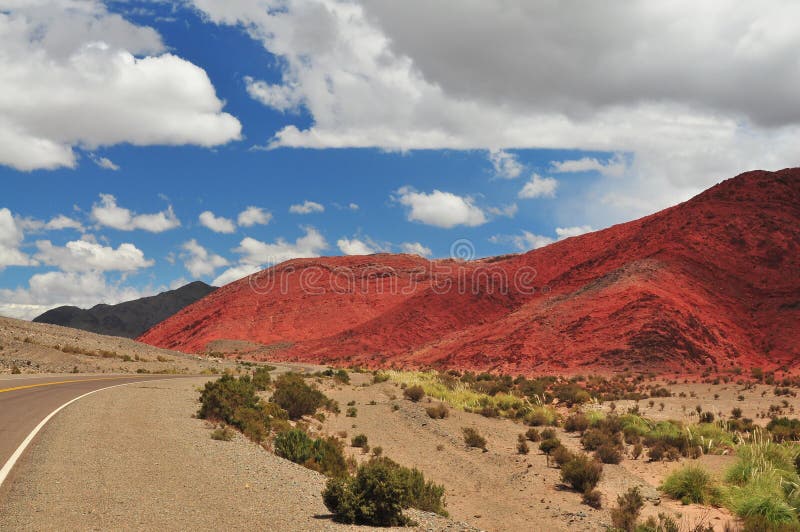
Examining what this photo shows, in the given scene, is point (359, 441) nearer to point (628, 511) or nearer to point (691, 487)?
point (628, 511)

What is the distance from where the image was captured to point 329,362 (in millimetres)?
80438

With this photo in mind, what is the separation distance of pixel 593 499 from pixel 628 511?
1.49 metres

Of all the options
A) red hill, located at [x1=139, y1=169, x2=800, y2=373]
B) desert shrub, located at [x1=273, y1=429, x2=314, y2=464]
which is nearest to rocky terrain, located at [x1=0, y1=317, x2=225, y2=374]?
desert shrub, located at [x1=273, y1=429, x2=314, y2=464]

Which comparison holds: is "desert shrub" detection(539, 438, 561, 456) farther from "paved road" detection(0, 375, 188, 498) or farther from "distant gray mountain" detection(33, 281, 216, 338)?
"distant gray mountain" detection(33, 281, 216, 338)

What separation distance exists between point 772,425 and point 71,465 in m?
23.3

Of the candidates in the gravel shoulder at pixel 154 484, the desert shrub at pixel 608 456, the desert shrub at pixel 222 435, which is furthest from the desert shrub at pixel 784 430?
the desert shrub at pixel 222 435

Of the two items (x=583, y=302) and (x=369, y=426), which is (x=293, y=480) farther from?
(x=583, y=302)

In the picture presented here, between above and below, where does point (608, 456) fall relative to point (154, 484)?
below

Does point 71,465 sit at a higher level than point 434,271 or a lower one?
lower

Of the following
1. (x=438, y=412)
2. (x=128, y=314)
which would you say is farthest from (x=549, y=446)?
(x=128, y=314)

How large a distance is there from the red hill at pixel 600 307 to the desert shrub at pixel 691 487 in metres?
37.1

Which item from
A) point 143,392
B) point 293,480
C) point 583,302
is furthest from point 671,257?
point 293,480

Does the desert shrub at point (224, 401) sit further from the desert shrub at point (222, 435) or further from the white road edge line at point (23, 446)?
the white road edge line at point (23, 446)

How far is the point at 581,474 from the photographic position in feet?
49.6
